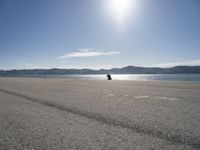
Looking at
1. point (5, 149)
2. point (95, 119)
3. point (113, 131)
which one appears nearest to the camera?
point (5, 149)

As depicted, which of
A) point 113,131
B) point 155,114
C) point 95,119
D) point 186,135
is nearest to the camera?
point 186,135

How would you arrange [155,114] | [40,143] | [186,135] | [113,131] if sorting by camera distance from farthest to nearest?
[155,114] → [113,131] → [186,135] → [40,143]

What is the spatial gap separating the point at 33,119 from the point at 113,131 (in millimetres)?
3054

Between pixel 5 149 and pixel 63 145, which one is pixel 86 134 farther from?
pixel 5 149

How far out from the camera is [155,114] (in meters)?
6.90

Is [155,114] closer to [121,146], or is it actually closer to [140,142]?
[140,142]

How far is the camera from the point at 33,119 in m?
6.25

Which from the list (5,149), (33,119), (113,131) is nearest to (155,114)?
(113,131)

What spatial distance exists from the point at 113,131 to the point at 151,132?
105 cm

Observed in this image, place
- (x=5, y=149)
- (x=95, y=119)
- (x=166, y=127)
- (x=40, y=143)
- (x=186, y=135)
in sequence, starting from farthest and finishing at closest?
(x=95, y=119) < (x=166, y=127) < (x=186, y=135) < (x=40, y=143) < (x=5, y=149)

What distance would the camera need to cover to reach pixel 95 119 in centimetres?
624

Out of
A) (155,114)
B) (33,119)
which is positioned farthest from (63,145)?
(155,114)

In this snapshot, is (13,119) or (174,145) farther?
(13,119)

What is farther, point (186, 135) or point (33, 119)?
point (33, 119)
